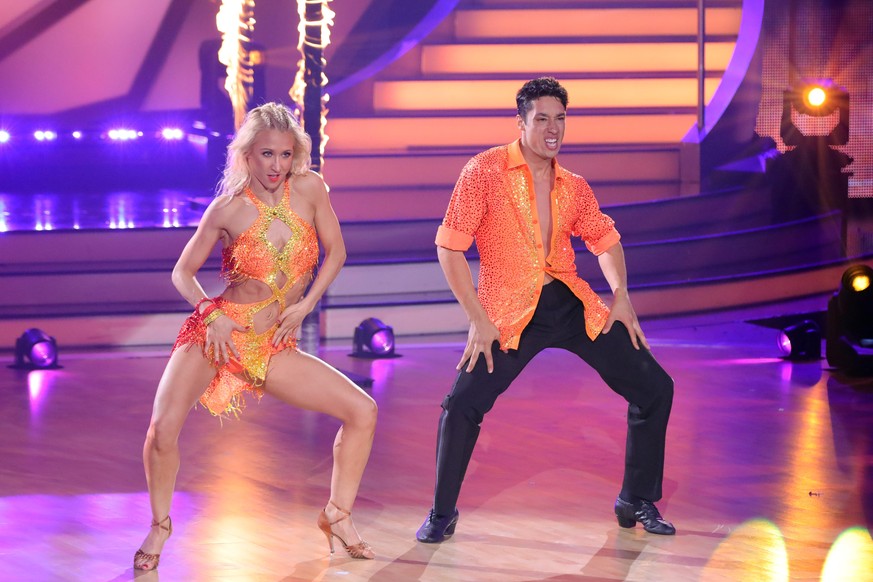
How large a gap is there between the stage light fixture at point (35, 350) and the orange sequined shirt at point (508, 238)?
431cm

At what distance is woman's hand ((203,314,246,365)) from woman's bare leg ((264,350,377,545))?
16 cm

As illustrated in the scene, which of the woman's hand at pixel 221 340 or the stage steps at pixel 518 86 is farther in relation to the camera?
the stage steps at pixel 518 86

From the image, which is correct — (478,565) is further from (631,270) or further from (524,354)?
(631,270)

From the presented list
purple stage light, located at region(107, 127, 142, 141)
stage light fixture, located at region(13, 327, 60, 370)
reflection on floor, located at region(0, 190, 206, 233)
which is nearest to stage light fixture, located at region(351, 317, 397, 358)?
reflection on floor, located at region(0, 190, 206, 233)

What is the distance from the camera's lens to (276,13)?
1147 centimetres

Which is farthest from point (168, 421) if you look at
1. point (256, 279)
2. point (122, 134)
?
point (122, 134)

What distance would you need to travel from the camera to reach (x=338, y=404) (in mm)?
4184

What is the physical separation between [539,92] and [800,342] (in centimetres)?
447

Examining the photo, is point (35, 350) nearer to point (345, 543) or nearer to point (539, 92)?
point (345, 543)

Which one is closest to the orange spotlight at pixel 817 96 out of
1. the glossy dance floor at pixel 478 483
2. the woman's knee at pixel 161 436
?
the glossy dance floor at pixel 478 483

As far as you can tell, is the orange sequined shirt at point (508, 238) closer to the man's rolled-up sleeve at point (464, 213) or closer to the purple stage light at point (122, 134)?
the man's rolled-up sleeve at point (464, 213)

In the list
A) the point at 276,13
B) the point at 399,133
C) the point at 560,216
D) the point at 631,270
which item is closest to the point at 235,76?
the point at 276,13

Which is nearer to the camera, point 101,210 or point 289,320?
point 289,320

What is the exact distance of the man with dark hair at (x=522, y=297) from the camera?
438 centimetres
